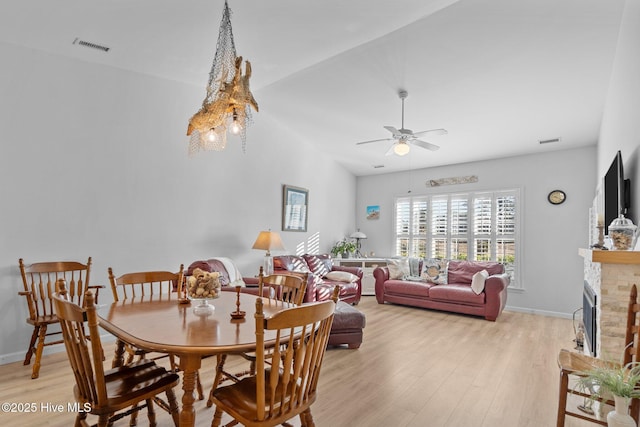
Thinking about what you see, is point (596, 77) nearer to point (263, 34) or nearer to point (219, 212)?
point (263, 34)

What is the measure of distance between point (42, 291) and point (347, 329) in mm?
2996

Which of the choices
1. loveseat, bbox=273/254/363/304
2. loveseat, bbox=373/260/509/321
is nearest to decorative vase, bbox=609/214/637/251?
loveseat, bbox=373/260/509/321

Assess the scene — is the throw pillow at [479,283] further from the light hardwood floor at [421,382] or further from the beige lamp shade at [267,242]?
the beige lamp shade at [267,242]

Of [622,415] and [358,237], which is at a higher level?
[358,237]

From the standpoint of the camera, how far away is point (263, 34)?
341 cm

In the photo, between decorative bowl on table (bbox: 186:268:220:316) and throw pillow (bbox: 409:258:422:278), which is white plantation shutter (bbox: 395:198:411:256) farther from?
decorative bowl on table (bbox: 186:268:220:316)

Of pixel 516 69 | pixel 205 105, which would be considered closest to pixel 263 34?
pixel 205 105

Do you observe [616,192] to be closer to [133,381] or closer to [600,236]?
[600,236]

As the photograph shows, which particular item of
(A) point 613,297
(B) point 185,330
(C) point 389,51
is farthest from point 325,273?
(B) point 185,330

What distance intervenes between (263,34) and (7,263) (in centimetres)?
327

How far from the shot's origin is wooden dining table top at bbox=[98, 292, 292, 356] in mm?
1533

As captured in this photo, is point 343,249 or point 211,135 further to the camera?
point 343,249

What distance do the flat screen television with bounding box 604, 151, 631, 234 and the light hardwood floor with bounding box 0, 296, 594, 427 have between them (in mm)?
1561

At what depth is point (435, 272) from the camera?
6.18 m
